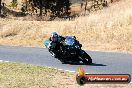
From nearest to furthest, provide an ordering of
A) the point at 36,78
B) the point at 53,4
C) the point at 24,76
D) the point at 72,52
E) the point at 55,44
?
the point at 36,78
the point at 24,76
the point at 72,52
the point at 55,44
the point at 53,4

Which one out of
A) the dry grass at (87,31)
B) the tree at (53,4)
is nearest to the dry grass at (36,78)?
the dry grass at (87,31)

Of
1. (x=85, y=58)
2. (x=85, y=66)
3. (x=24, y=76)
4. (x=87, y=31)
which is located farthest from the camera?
(x=87, y=31)

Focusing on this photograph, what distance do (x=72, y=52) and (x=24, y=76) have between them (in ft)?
14.6

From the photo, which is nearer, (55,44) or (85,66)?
(85,66)

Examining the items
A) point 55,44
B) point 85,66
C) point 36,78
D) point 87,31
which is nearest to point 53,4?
point 87,31

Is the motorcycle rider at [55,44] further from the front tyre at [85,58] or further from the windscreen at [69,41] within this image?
the front tyre at [85,58]

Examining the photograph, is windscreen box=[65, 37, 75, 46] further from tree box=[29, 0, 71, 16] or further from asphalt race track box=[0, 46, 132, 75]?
tree box=[29, 0, 71, 16]

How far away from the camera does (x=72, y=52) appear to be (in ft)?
58.5

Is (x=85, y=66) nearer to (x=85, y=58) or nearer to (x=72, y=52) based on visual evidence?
(x=85, y=58)

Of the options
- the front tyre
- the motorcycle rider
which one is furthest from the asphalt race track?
the motorcycle rider

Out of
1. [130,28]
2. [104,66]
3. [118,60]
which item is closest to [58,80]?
[104,66]

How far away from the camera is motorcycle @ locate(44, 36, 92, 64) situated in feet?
57.8

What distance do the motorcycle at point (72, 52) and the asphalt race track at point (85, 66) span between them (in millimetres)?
357

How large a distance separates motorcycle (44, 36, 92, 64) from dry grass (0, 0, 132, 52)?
6.00m
